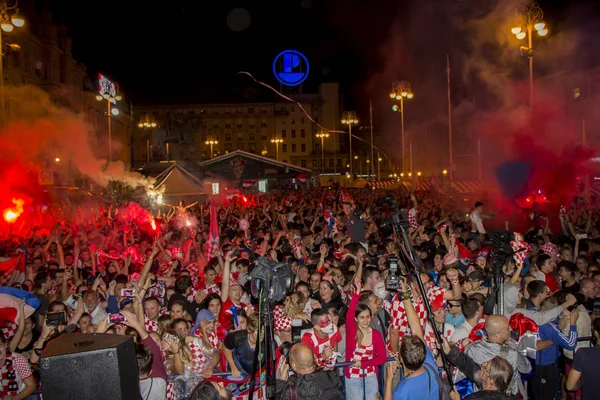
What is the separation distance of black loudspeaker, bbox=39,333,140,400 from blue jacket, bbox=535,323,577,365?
13.8 ft

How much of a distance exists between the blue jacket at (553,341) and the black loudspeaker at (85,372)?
421 centimetres

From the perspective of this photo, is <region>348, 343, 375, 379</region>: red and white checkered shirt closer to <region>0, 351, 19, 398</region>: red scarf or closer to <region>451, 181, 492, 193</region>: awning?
<region>0, 351, 19, 398</region>: red scarf

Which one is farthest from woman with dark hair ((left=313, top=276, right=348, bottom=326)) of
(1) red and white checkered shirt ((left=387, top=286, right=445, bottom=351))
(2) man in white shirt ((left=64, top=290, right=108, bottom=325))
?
(2) man in white shirt ((left=64, top=290, right=108, bottom=325))

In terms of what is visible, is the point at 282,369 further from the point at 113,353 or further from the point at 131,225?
the point at 131,225

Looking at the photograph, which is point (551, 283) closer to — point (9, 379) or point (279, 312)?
point (279, 312)

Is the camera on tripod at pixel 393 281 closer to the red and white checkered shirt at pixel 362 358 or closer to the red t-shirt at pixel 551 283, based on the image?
the red and white checkered shirt at pixel 362 358

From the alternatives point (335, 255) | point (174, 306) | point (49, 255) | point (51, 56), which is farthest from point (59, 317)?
point (51, 56)

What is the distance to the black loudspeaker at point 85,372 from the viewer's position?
300 cm

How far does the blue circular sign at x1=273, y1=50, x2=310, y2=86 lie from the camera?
136 ft

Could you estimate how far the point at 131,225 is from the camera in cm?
1386

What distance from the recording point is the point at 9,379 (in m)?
4.80

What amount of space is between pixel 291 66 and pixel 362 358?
129ft

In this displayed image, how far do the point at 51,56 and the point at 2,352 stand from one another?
59463 mm

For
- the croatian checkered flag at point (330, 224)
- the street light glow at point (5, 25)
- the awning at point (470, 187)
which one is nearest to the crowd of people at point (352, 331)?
the croatian checkered flag at point (330, 224)
